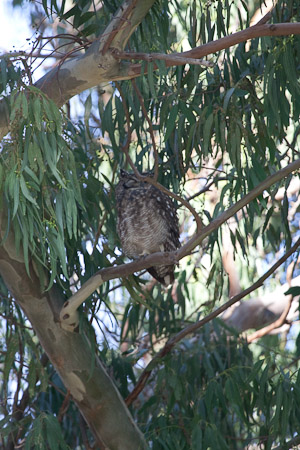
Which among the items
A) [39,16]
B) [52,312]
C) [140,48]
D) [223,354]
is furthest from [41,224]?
[39,16]

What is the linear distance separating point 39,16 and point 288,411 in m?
2.86

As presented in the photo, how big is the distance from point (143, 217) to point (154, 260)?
3.06 feet

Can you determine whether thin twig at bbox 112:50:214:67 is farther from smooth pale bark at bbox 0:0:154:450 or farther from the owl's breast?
the owl's breast

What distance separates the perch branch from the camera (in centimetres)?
245

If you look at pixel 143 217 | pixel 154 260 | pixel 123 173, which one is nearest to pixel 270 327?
pixel 143 217

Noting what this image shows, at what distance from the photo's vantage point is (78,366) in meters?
3.04

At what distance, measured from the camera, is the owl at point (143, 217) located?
356 cm

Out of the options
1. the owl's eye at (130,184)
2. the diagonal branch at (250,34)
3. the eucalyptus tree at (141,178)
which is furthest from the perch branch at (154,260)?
the owl's eye at (130,184)

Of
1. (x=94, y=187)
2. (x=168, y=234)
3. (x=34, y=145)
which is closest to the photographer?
(x=34, y=145)

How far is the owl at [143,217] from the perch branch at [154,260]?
705mm

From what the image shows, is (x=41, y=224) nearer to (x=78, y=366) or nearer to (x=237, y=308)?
(x=78, y=366)

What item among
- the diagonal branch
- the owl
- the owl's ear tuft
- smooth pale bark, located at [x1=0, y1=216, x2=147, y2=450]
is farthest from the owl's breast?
the diagonal branch

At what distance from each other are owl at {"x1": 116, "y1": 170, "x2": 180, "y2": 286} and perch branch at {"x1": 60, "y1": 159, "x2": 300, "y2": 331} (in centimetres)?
71

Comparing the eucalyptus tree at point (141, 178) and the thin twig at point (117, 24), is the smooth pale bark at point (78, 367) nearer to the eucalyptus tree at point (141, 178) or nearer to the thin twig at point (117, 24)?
the eucalyptus tree at point (141, 178)
